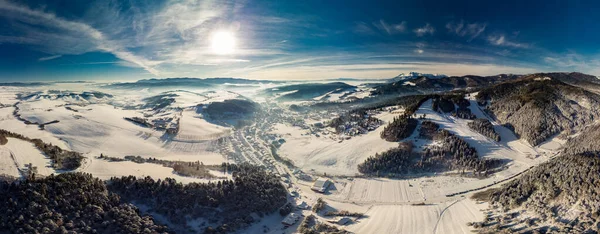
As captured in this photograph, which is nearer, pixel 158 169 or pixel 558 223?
pixel 558 223

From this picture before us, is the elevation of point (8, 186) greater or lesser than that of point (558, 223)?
greater

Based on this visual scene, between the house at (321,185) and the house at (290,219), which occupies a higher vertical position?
→ the house at (321,185)

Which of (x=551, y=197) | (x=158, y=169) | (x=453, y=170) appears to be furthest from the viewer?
(x=453, y=170)

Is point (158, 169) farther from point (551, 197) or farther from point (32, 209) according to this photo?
point (551, 197)

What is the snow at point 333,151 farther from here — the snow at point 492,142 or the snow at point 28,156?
the snow at point 28,156

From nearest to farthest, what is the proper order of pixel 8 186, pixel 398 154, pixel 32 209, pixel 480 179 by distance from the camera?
pixel 32 209 < pixel 8 186 < pixel 480 179 < pixel 398 154

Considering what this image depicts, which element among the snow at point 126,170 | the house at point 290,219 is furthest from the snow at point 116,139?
the house at point 290,219

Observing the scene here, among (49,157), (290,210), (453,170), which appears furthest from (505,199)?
(49,157)
